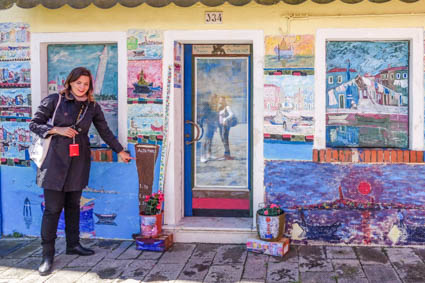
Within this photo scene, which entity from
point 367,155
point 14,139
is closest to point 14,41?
point 14,139

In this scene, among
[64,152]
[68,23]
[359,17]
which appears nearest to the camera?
[64,152]

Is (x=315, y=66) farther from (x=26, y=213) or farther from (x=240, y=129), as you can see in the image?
(x=26, y=213)

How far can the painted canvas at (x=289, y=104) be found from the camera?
18.8ft

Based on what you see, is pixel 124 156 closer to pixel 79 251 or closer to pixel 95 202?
pixel 95 202

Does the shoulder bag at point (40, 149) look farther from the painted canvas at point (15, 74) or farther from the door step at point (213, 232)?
the door step at point (213, 232)

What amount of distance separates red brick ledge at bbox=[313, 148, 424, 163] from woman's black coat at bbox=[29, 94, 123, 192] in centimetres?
263

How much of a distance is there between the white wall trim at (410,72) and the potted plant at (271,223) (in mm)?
930

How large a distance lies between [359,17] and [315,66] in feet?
2.41

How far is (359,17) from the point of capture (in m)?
5.61

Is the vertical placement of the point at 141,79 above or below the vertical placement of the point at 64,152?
above

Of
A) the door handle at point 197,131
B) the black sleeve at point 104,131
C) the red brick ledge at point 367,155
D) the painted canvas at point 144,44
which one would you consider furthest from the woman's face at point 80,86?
the red brick ledge at point 367,155

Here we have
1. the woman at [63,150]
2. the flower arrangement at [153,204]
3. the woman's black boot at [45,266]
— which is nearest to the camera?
the woman's black boot at [45,266]

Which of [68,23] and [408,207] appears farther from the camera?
[68,23]

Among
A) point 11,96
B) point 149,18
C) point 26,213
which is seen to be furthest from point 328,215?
point 11,96
